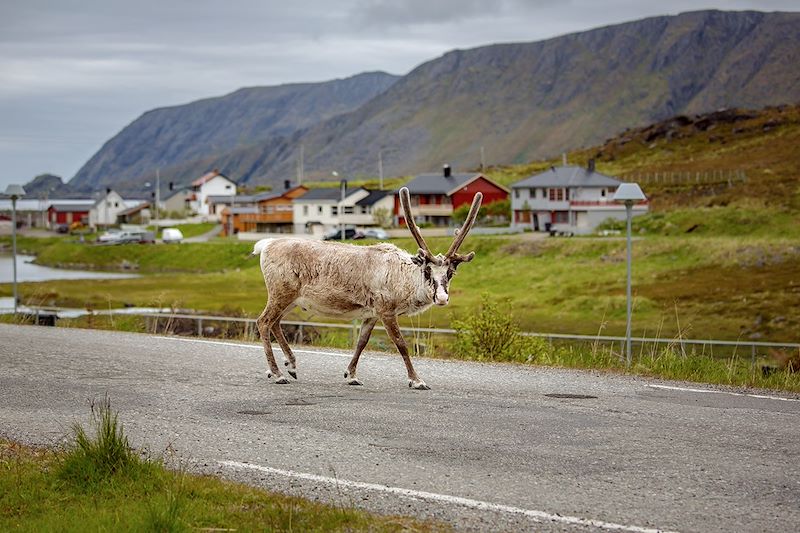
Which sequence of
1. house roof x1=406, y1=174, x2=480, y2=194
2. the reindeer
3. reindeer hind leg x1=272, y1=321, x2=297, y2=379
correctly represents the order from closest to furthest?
the reindeer, reindeer hind leg x1=272, y1=321, x2=297, y2=379, house roof x1=406, y1=174, x2=480, y2=194

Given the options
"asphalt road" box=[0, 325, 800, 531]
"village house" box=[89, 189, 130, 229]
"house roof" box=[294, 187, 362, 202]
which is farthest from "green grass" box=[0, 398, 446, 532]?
"village house" box=[89, 189, 130, 229]

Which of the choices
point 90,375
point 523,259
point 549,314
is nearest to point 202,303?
point 549,314

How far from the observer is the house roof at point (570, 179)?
4113 inches

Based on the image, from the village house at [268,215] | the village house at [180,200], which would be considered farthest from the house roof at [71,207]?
the village house at [268,215]

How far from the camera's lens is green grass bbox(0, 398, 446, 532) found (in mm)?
8055

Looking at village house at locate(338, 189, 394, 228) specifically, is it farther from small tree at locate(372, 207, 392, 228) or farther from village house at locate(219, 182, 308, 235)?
village house at locate(219, 182, 308, 235)

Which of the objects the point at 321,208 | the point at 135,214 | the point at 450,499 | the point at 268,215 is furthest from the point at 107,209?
the point at 450,499

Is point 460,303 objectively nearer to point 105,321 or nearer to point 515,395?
point 105,321


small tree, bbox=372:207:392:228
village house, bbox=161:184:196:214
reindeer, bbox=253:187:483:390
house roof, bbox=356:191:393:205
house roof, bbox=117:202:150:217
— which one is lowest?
reindeer, bbox=253:187:483:390

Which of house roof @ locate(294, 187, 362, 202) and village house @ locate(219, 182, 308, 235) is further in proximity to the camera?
village house @ locate(219, 182, 308, 235)

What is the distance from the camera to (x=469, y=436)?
1112 centimetres

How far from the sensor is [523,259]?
254ft

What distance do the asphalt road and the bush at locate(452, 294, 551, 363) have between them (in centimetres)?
291

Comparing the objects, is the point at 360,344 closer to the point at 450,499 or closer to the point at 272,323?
the point at 272,323
